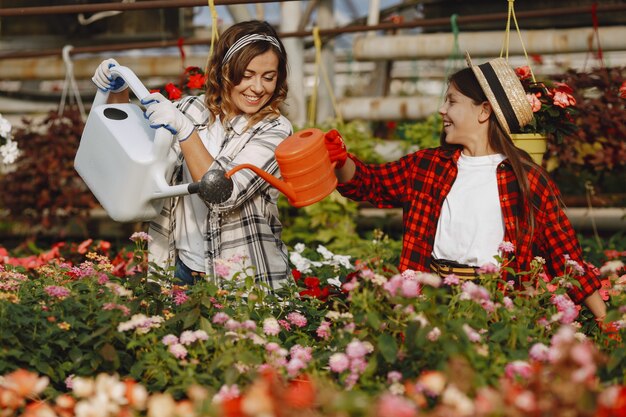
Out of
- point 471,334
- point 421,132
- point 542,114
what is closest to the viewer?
point 471,334

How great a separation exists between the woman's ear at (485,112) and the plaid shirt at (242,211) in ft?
1.73

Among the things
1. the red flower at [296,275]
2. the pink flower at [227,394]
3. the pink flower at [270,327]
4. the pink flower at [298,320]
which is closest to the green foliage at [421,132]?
the red flower at [296,275]

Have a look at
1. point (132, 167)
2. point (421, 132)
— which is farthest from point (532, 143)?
point (421, 132)

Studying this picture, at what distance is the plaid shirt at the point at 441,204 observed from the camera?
7.38ft

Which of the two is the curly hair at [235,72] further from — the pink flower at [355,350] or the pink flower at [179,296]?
the pink flower at [355,350]

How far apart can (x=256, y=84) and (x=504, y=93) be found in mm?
669

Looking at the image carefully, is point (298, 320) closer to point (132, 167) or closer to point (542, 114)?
point (132, 167)

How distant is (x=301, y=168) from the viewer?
6.68 feet

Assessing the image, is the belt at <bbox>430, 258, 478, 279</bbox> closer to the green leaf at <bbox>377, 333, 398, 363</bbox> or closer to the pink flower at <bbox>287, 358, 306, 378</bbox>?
the green leaf at <bbox>377, 333, 398, 363</bbox>

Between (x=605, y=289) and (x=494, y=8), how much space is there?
4.07 m

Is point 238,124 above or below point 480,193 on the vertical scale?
above

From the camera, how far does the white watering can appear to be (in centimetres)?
206

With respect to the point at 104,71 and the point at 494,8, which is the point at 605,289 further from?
the point at 494,8

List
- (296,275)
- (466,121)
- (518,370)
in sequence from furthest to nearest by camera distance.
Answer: (296,275) < (466,121) < (518,370)
